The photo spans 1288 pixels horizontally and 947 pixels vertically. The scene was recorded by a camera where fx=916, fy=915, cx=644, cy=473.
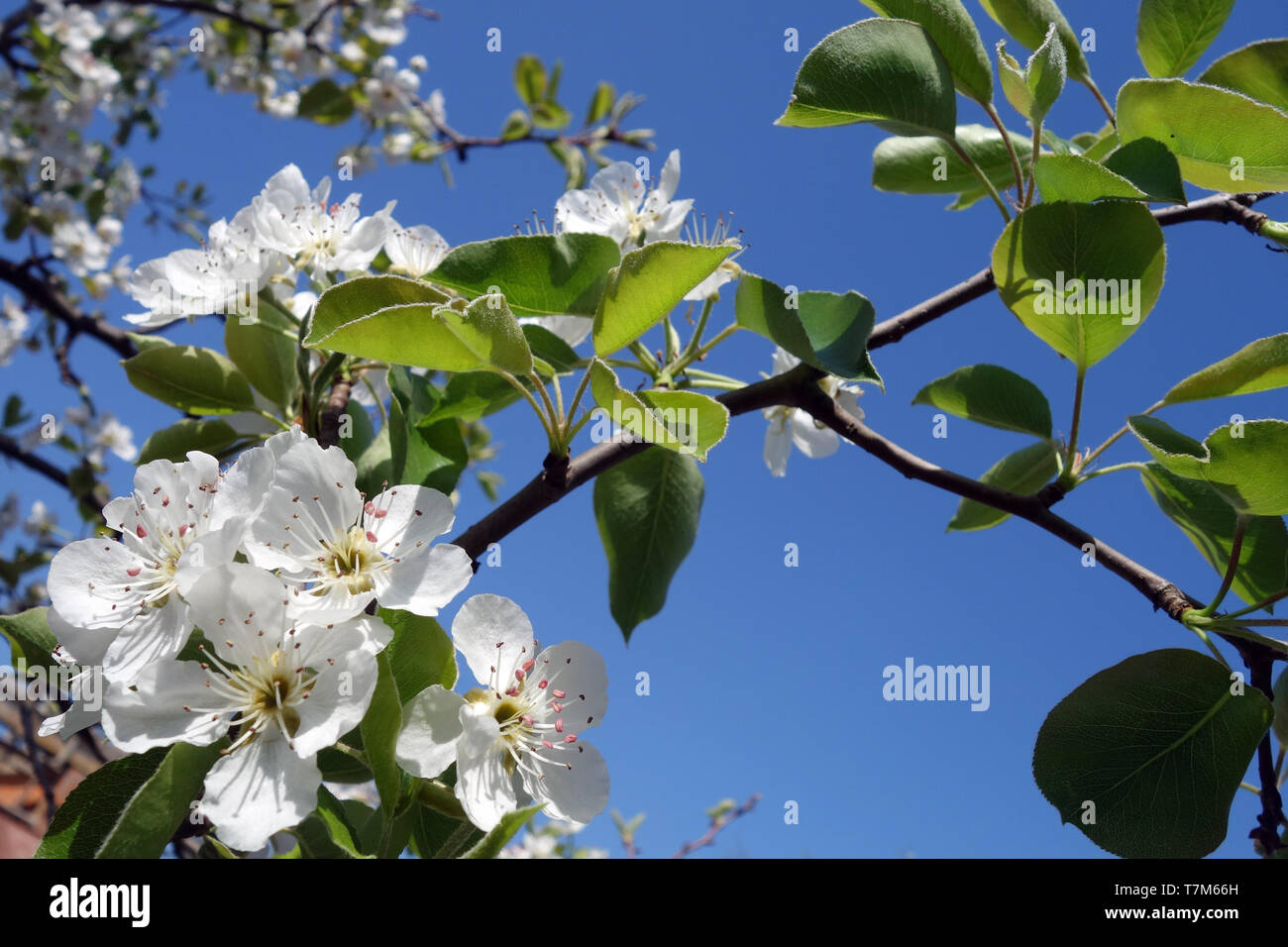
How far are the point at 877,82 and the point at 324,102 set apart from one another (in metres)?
2.76

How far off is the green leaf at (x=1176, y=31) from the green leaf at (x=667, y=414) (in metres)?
0.84

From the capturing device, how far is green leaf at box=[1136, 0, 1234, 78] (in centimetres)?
114

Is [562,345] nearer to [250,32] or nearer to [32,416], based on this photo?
[32,416]

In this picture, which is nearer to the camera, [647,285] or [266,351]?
[647,285]

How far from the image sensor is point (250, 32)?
13.6ft

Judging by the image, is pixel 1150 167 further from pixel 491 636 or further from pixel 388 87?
pixel 388 87

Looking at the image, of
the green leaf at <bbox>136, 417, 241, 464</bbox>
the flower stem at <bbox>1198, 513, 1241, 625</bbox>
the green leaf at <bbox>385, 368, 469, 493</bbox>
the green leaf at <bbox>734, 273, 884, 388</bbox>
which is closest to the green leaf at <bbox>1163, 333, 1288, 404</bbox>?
the flower stem at <bbox>1198, 513, 1241, 625</bbox>

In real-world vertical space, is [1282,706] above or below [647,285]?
below

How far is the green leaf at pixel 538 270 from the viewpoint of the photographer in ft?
3.03

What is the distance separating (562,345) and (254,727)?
0.49 meters

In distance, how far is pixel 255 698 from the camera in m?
0.76

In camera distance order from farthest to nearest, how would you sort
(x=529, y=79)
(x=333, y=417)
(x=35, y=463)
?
1. (x=529, y=79)
2. (x=35, y=463)
3. (x=333, y=417)

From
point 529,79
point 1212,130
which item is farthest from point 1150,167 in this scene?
point 529,79
